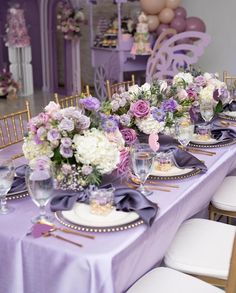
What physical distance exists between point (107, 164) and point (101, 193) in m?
0.15

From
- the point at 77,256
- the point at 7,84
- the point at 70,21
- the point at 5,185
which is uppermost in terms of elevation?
the point at 70,21

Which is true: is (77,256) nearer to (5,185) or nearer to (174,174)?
(5,185)

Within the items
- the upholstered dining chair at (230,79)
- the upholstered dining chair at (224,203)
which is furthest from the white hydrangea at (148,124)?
the upholstered dining chair at (230,79)

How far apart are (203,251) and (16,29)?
22.1ft

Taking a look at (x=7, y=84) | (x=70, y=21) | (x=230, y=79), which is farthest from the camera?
(x=7, y=84)

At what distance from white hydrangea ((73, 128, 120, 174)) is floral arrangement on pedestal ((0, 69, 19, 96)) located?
21.6 ft

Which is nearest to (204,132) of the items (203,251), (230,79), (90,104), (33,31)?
(203,251)

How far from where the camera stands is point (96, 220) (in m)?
1.46

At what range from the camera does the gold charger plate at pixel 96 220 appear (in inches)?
55.6

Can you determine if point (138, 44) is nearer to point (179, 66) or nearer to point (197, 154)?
point (179, 66)

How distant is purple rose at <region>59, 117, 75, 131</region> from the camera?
1.59m

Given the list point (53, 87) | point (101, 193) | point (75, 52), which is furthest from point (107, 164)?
point (53, 87)

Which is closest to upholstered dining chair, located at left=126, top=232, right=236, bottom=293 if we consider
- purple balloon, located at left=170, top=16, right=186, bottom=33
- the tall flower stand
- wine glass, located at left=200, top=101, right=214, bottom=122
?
wine glass, located at left=200, top=101, right=214, bottom=122

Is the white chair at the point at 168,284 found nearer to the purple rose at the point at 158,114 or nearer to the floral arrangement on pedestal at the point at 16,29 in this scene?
the purple rose at the point at 158,114
